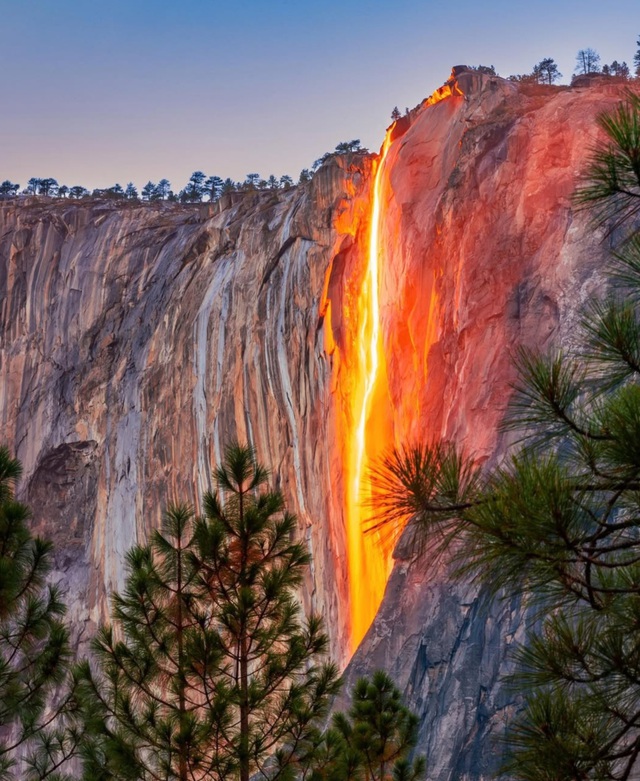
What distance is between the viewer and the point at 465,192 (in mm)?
24125

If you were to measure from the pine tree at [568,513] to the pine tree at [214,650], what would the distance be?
5200 millimetres

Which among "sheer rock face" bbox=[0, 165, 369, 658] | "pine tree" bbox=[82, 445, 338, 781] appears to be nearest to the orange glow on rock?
"sheer rock face" bbox=[0, 165, 369, 658]

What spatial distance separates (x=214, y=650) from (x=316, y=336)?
19.7m

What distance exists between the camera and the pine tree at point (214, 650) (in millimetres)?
11820

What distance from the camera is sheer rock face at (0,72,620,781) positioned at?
20.5 metres

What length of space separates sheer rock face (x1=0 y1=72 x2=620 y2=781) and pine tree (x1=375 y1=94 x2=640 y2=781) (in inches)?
69.1

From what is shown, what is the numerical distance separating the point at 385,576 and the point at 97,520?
1613 centimetres

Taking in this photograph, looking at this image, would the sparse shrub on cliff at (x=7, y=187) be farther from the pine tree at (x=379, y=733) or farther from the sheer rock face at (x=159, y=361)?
the pine tree at (x=379, y=733)

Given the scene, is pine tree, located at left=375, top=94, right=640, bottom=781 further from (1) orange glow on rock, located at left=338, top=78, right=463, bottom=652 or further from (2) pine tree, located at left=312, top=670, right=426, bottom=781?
(1) orange glow on rock, located at left=338, top=78, right=463, bottom=652

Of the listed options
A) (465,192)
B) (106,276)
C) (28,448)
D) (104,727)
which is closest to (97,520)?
(28,448)

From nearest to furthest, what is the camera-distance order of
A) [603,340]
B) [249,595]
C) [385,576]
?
[603,340], [249,595], [385,576]

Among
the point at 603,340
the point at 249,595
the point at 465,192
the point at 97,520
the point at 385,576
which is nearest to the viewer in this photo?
the point at 603,340

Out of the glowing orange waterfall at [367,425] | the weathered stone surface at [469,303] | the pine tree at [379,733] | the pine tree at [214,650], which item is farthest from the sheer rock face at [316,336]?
the pine tree at [379,733]

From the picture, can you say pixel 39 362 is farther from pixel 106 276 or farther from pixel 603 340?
pixel 603 340
